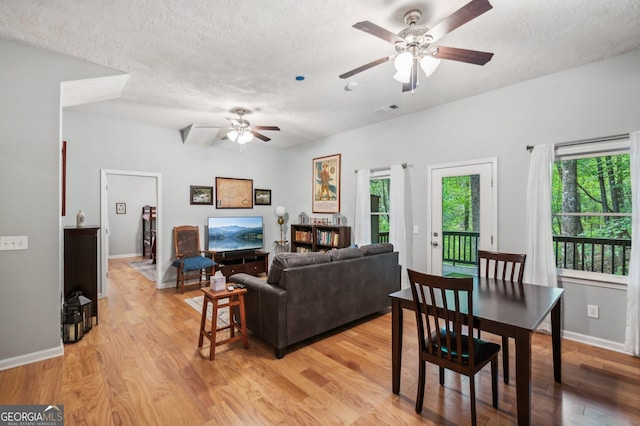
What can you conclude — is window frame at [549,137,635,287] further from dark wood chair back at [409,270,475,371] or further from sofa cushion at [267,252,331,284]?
sofa cushion at [267,252,331,284]

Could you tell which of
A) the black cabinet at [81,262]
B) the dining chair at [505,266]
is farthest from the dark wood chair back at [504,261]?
the black cabinet at [81,262]

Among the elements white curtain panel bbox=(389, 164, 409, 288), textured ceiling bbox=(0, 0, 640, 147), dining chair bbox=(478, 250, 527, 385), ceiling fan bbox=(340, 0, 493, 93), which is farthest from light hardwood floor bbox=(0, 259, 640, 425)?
textured ceiling bbox=(0, 0, 640, 147)

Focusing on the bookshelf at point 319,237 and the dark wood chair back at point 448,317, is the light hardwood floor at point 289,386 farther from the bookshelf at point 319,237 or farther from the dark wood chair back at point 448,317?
the bookshelf at point 319,237

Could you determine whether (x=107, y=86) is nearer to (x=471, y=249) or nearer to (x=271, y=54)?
(x=271, y=54)

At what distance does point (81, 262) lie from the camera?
140 inches

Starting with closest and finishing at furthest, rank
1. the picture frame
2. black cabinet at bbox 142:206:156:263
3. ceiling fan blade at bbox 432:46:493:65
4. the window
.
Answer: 1. ceiling fan blade at bbox 432:46:493:65
2. the window
3. black cabinet at bbox 142:206:156:263
4. the picture frame

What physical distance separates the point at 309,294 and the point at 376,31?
2.28 metres

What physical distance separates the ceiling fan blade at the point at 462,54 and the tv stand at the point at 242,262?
4813 mm

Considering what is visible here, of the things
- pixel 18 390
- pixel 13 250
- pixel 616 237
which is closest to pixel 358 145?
pixel 616 237

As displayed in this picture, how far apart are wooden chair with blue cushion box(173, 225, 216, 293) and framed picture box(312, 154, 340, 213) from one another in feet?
7.63

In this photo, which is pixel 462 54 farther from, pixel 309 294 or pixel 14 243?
pixel 14 243

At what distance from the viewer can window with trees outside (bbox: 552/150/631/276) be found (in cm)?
302

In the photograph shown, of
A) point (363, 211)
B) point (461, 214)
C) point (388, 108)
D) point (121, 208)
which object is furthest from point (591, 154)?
point (121, 208)

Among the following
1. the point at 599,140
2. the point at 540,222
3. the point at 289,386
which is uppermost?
the point at 599,140
